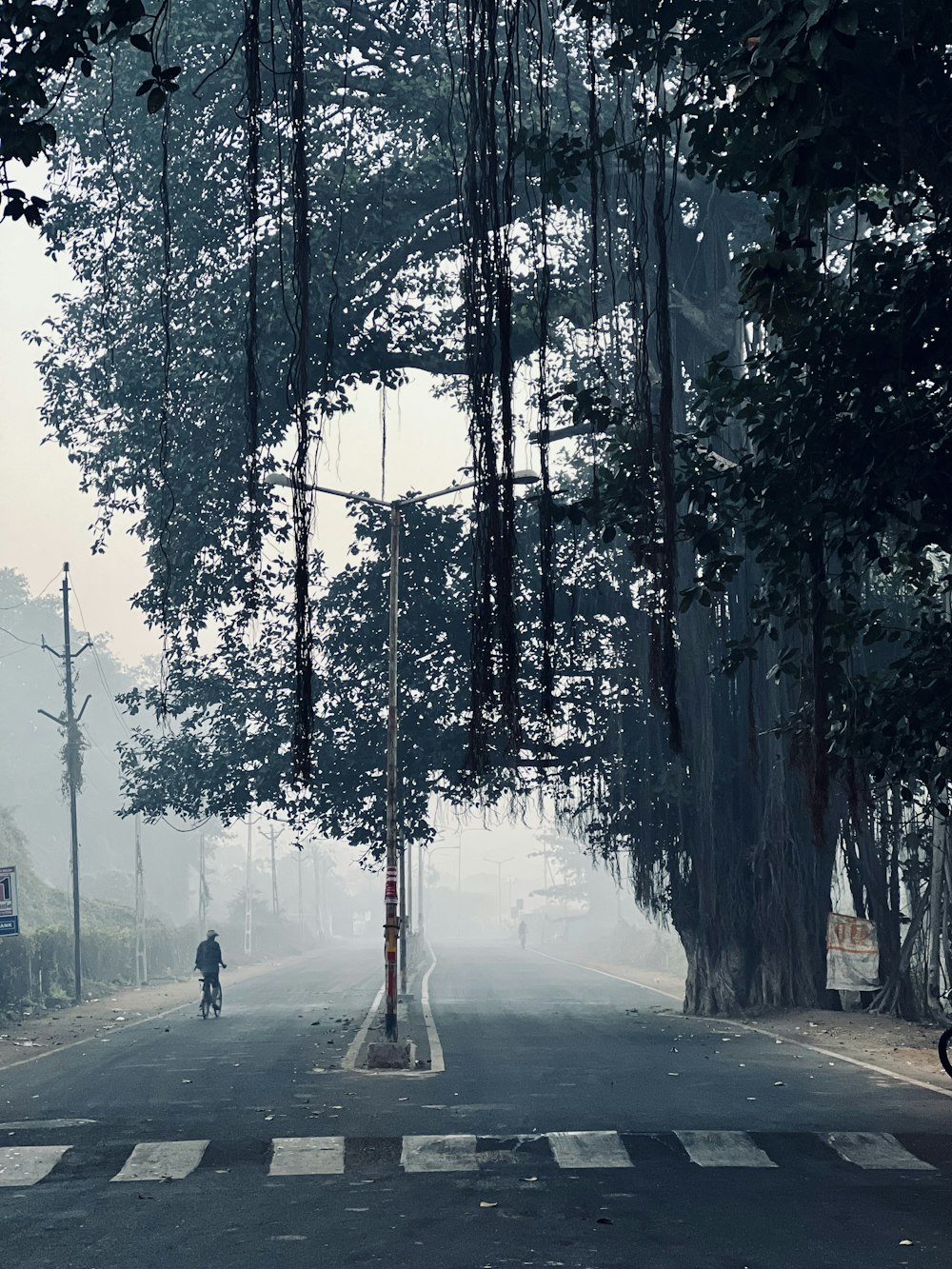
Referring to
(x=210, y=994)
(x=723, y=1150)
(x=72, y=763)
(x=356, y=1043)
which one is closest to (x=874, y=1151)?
(x=723, y=1150)

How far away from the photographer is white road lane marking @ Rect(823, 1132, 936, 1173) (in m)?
11.9

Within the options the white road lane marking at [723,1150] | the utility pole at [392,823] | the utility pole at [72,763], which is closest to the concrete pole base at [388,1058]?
the utility pole at [392,823]

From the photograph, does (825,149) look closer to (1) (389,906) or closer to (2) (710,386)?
(2) (710,386)

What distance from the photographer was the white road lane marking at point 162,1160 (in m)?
11.9

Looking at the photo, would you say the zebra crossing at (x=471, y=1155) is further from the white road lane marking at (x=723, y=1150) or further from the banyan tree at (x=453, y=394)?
the banyan tree at (x=453, y=394)

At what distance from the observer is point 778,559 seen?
46.3 feet

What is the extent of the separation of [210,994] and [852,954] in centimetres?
1335

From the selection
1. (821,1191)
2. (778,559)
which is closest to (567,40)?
(778,559)

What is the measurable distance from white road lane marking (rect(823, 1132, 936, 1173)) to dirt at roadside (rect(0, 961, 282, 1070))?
13.1 m

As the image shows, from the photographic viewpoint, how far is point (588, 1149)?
1265 centimetres

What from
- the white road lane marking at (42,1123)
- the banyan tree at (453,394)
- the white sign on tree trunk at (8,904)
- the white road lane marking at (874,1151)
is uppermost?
the banyan tree at (453,394)

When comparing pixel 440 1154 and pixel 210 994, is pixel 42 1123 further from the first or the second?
pixel 210 994

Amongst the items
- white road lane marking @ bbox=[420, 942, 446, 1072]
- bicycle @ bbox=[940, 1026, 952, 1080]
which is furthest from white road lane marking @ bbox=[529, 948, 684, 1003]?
bicycle @ bbox=[940, 1026, 952, 1080]

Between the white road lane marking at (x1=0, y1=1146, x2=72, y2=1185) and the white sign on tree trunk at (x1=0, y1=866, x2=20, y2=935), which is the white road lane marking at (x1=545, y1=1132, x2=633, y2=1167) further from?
the white sign on tree trunk at (x1=0, y1=866, x2=20, y2=935)
